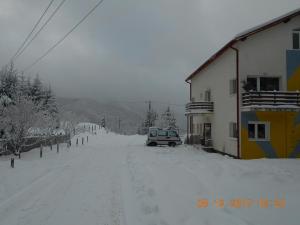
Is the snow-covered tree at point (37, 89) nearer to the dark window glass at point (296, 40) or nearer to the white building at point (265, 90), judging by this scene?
the white building at point (265, 90)

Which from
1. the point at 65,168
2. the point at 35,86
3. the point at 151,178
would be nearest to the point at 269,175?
the point at 151,178

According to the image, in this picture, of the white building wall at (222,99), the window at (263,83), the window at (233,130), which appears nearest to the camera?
the window at (263,83)

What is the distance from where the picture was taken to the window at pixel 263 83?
809 inches

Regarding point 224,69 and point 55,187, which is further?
point 224,69

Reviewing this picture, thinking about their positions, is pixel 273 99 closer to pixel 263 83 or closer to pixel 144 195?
pixel 263 83

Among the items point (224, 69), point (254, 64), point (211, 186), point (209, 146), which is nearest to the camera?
point (211, 186)

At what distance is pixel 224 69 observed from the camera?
23.1 m

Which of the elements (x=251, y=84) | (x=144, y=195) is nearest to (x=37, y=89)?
(x=251, y=84)

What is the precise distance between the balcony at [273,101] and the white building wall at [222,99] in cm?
194

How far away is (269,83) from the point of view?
68.4 feet

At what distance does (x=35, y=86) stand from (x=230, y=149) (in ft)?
136

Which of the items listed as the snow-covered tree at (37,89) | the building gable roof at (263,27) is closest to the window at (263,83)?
the building gable roof at (263,27)

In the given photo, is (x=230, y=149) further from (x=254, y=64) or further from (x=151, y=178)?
(x=151, y=178)

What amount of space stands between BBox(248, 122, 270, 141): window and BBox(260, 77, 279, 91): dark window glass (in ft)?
7.87
